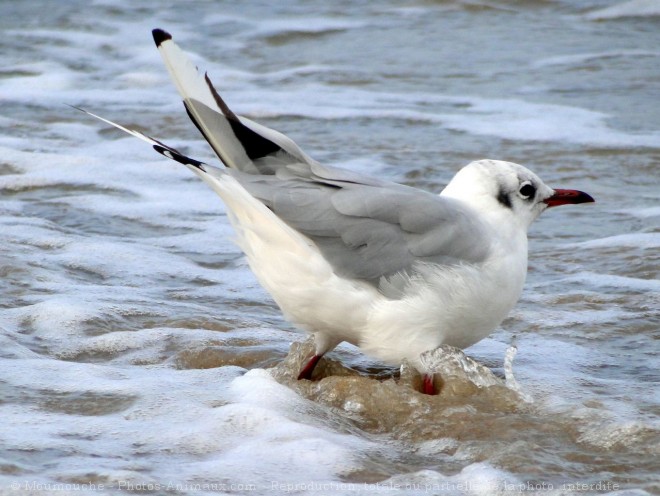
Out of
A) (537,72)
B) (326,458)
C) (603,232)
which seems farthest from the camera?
(537,72)

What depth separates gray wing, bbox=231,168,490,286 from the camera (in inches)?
150

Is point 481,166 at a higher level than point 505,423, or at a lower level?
higher

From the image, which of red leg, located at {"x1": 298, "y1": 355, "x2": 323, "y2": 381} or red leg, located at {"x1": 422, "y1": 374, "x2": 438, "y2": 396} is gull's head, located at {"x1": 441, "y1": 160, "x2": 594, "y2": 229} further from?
red leg, located at {"x1": 298, "y1": 355, "x2": 323, "y2": 381}

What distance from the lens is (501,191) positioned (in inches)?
165

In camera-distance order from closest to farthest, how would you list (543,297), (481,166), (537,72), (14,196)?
(481,166) < (543,297) < (14,196) < (537,72)

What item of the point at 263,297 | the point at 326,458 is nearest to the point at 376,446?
the point at 326,458

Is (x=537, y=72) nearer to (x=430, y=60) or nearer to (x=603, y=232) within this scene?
(x=430, y=60)

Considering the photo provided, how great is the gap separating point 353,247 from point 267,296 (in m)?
1.41

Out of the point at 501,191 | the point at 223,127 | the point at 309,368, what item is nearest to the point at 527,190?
the point at 501,191

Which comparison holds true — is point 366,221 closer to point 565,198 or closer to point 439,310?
point 439,310

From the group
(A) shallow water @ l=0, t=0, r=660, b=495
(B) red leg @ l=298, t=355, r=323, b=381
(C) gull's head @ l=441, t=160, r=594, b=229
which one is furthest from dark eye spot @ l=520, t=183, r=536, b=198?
(B) red leg @ l=298, t=355, r=323, b=381

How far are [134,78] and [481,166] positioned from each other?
19.2ft

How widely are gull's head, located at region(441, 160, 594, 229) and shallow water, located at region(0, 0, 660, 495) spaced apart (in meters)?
0.59

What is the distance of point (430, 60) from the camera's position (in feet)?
32.9
